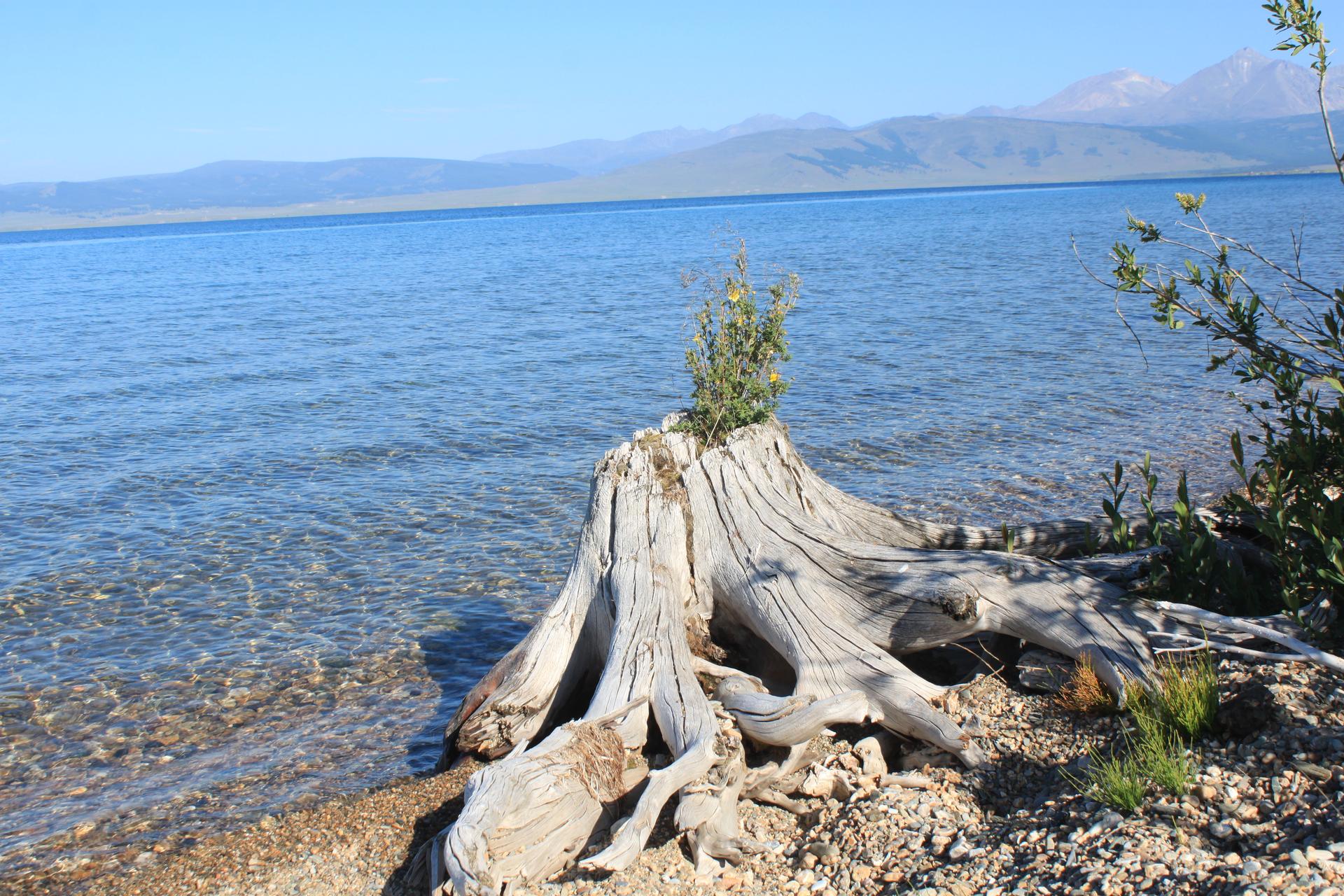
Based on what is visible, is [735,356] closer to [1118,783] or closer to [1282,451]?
[1282,451]

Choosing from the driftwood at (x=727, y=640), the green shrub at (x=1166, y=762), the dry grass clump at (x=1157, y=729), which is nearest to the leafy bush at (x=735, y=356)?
the driftwood at (x=727, y=640)

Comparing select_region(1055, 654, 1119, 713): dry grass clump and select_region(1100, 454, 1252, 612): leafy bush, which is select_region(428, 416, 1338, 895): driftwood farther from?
select_region(1100, 454, 1252, 612): leafy bush

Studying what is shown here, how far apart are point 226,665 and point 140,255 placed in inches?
3526

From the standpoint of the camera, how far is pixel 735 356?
8492 mm

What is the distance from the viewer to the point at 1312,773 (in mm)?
4477

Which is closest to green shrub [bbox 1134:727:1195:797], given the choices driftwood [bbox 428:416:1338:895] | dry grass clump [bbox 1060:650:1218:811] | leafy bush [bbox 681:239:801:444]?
dry grass clump [bbox 1060:650:1218:811]

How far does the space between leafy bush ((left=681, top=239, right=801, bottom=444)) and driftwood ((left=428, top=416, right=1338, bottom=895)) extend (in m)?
0.23

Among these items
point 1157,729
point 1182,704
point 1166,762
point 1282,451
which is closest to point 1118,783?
point 1166,762

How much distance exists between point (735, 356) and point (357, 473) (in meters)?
8.11

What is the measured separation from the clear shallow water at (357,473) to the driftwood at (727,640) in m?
1.83

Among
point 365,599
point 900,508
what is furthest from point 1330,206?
point 365,599

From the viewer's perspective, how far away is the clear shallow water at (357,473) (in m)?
7.82

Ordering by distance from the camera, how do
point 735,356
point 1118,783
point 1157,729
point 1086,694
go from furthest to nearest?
point 735,356 → point 1086,694 → point 1157,729 → point 1118,783

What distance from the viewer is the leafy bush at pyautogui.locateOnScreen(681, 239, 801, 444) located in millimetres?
8219
